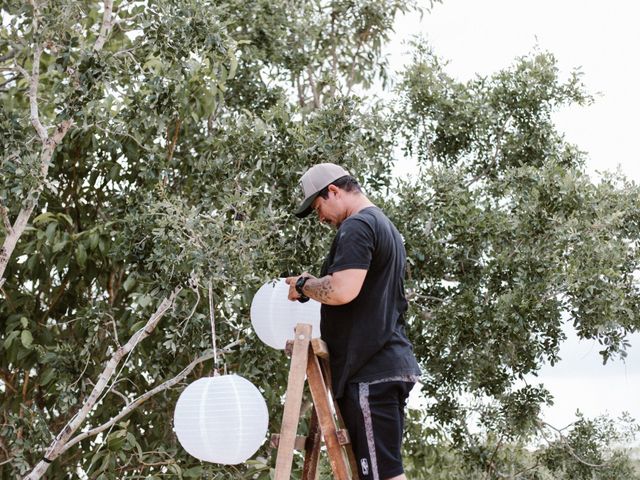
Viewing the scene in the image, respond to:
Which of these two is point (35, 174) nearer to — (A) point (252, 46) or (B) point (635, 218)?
(A) point (252, 46)

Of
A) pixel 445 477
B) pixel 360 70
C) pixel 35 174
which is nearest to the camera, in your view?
pixel 35 174

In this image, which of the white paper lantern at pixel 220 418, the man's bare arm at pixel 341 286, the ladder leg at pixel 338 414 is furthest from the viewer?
the white paper lantern at pixel 220 418

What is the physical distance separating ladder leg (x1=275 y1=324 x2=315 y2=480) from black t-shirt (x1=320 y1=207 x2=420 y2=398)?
0.35ft

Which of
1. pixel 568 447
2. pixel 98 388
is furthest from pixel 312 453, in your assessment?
pixel 568 447

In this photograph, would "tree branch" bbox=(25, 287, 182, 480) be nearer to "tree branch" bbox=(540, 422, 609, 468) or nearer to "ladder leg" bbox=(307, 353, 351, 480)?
"ladder leg" bbox=(307, 353, 351, 480)

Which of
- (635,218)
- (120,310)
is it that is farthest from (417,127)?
(120,310)

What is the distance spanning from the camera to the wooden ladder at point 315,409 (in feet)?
8.49

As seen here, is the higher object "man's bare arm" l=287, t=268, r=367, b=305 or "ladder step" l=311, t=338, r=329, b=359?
"man's bare arm" l=287, t=268, r=367, b=305

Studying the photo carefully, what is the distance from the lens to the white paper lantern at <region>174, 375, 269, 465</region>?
3.13m

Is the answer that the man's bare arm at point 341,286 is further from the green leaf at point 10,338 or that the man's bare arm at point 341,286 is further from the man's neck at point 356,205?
the green leaf at point 10,338

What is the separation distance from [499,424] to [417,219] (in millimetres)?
1292

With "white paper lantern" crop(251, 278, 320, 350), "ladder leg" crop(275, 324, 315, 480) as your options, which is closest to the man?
"ladder leg" crop(275, 324, 315, 480)

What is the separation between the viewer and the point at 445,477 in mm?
5492

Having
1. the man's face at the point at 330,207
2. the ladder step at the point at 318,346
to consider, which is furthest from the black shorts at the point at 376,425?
the man's face at the point at 330,207
